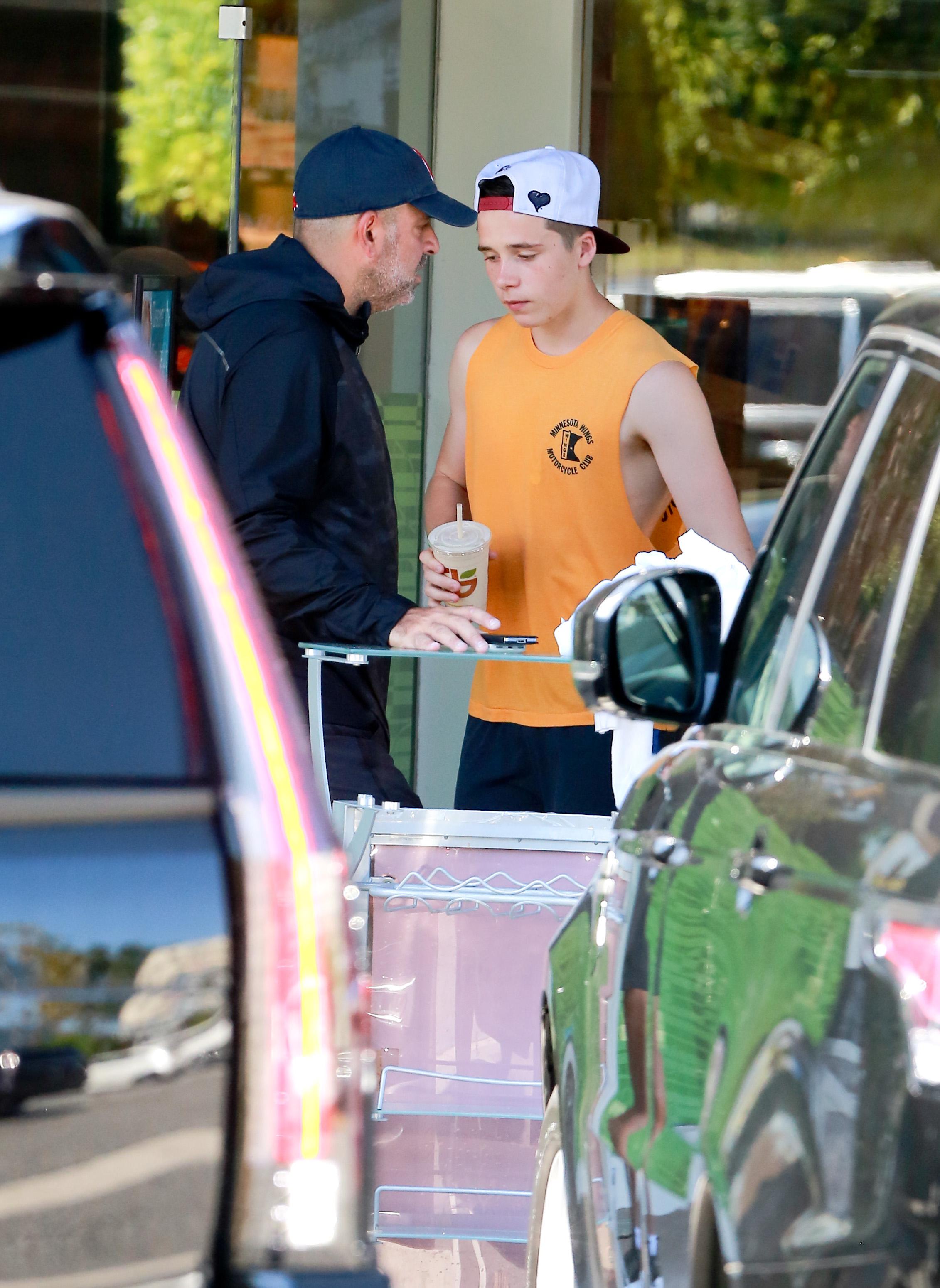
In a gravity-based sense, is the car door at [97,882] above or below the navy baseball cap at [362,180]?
below

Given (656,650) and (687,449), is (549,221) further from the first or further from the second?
(656,650)

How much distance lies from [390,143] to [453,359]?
0.68m

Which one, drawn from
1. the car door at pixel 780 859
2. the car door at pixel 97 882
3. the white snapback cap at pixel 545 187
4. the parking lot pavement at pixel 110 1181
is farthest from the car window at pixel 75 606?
the white snapback cap at pixel 545 187

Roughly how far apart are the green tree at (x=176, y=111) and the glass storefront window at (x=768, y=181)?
1422 mm

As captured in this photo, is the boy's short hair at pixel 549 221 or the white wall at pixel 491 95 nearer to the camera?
the boy's short hair at pixel 549 221

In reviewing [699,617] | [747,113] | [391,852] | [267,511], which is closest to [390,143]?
[267,511]

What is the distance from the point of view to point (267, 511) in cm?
380

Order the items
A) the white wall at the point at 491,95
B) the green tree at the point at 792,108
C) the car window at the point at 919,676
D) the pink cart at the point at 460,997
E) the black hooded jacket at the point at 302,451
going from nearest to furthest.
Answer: the car window at the point at 919,676, the pink cart at the point at 460,997, the black hooded jacket at the point at 302,451, the green tree at the point at 792,108, the white wall at the point at 491,95

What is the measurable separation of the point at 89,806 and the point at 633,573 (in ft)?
6.50

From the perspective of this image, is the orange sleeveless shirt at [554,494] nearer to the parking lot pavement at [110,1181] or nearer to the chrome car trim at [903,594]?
the chrome car trim at [903,594]

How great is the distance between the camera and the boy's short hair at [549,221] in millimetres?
4297

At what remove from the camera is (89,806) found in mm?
1425

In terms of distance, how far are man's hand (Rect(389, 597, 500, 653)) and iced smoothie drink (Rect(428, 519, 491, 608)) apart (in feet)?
0.51

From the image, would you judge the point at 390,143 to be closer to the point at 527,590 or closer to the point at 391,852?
the point at 527,590
